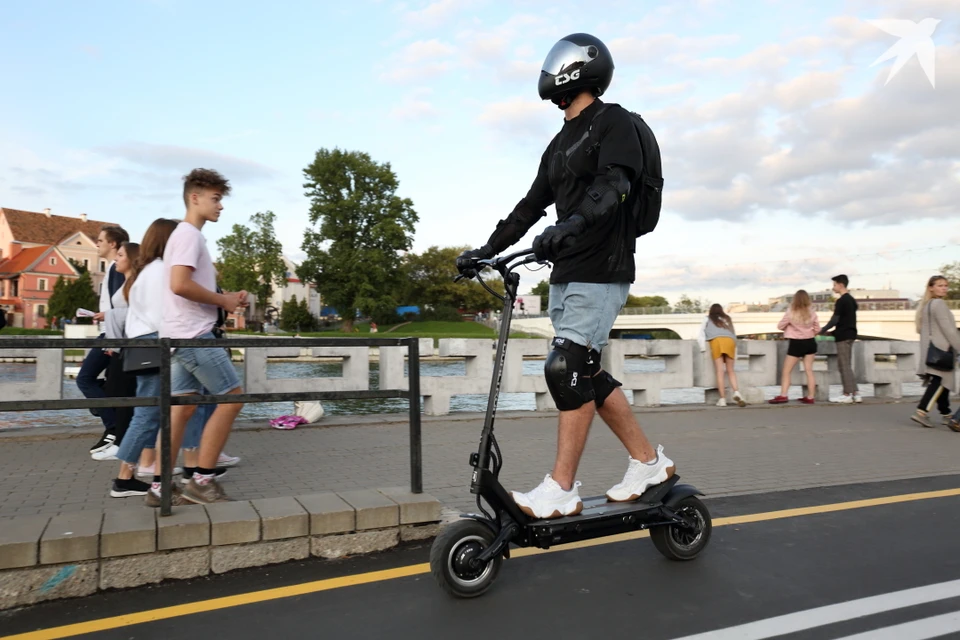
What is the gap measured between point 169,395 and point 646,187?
2369 millimetres

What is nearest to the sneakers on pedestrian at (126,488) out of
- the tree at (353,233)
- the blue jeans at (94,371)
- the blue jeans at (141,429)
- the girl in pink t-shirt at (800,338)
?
the blue jeans at (141,429)

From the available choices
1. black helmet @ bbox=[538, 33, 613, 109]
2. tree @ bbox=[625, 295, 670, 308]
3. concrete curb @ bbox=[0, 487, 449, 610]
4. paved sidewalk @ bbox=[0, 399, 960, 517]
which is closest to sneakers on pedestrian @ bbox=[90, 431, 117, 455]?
paved sidewalk @ bbox=[0, 399, 960, 517]

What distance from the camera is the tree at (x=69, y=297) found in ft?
260

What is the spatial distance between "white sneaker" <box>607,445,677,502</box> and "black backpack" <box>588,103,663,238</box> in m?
1.03

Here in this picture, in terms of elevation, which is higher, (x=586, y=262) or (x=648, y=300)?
(x=648, y=300)

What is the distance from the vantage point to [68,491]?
474cm

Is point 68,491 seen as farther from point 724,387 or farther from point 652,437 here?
point 724,387

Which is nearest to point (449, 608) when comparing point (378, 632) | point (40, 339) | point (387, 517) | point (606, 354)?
point (378, 632)

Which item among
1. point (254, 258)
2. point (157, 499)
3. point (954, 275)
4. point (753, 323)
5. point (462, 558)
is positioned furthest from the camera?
point (254, 258)

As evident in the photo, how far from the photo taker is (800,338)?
36.5ft

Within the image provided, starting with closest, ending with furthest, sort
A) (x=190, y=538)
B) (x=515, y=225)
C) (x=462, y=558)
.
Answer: (x=462, y=558) < (x=190, y=538) < (x=515, y=225)

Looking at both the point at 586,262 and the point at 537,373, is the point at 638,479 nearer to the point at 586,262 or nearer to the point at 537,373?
the point at 586,262

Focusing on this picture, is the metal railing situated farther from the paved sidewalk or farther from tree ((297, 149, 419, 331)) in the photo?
tree ((297, 149, 419, 331))

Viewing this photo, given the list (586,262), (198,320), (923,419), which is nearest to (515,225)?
(586,262)
